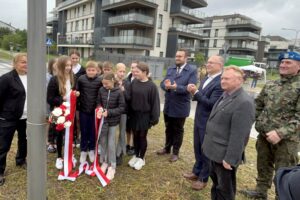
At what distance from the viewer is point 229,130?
2756 millimetres

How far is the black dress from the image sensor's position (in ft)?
13.3

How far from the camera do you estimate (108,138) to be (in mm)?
4008

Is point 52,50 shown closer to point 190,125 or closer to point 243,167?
point 190,125

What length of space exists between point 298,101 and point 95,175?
3113 mm

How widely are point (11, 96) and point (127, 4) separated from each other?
32.6 metres

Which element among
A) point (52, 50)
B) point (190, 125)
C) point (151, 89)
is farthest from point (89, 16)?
point (151, 89)

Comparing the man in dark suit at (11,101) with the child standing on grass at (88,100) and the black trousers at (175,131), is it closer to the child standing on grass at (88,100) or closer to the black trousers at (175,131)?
the child standing on grass at (88,100)

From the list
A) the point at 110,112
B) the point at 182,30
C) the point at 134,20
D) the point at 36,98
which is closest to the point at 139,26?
the point at 134,20

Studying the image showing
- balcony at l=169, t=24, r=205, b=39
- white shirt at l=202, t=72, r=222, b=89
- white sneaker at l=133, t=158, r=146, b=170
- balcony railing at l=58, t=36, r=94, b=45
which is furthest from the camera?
balcony railing at l=58, t=36, r=94, b=45

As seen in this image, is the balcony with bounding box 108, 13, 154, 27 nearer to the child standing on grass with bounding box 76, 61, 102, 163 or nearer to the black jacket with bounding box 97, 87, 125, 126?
the child standing on grass with bounding box 76, 61, 102, 163

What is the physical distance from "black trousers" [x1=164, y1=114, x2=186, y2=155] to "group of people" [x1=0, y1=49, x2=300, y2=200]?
0.02 metres

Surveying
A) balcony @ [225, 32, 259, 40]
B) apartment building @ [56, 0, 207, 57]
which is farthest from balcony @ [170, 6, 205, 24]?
balcony @ [225, 32, 259, 40]

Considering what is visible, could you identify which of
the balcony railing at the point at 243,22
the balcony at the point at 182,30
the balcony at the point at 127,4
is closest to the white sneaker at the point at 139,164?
the balcony at the point at 127,4

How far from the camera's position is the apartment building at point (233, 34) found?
56.6 m
